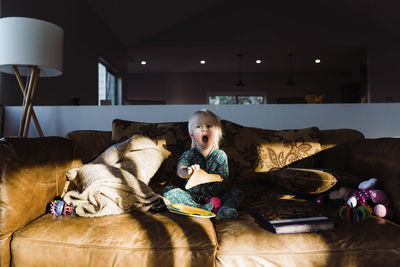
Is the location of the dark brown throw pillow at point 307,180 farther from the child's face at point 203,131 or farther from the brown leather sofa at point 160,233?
the child's face at point 203,131

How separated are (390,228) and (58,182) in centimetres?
145

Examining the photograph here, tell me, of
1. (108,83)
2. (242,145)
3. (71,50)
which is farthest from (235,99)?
(242,145)

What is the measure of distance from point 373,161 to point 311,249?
0.69 m

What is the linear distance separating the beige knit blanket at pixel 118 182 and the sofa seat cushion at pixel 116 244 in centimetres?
13

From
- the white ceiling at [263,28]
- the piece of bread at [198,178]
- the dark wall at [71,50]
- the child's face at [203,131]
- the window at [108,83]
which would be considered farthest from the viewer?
the white ceiling at [263,28]

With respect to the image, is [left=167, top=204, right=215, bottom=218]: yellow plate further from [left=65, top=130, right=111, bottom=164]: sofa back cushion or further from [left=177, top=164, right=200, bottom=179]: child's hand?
[left=65, top=130, right=111, bottom=164]: sofa back cushion

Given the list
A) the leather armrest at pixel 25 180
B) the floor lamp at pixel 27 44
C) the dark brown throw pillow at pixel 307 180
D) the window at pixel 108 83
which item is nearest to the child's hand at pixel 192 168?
the dark brown throw pillow at pixel 307 180

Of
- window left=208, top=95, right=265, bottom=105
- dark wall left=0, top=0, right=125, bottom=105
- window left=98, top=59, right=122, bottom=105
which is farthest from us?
window left=208, top=95, right=265, bottom=105

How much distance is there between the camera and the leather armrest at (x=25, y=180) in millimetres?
1182

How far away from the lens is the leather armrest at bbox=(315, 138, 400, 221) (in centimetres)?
136

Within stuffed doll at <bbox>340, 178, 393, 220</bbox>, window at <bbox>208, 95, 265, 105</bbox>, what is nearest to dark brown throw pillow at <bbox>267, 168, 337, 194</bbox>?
stuffed doll at <bbox>340, 178, 393, 220</bbox>

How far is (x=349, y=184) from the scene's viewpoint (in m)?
1.52

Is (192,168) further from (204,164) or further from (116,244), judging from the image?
(116,244)

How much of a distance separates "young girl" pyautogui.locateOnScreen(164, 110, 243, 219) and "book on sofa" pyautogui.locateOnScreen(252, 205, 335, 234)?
0.28 metres
